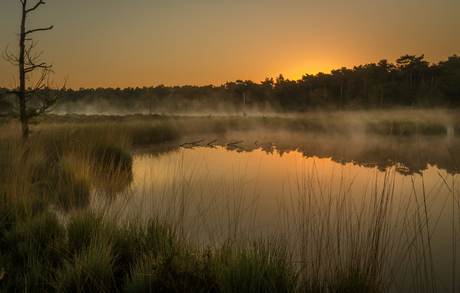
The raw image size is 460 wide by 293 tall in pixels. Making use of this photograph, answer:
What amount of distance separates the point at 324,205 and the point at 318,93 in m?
40.7

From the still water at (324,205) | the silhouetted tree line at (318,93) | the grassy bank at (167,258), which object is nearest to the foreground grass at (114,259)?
the grassy bank at (167,258)

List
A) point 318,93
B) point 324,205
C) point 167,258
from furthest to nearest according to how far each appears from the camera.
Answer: point 318,93
point 324,205
point 167,258

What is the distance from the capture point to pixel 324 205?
2.25 meters

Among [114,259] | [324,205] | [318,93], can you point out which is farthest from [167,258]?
[318,93]

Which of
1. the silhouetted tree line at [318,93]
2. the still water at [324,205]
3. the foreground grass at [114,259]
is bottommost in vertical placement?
the still water at [324,205]

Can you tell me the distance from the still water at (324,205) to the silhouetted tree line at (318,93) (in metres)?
18.5

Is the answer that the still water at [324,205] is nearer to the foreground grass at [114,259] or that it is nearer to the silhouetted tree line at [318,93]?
the foreground grass at [114,259]

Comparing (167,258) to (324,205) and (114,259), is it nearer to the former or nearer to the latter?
(114,259)

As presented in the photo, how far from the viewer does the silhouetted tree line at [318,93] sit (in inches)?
1123

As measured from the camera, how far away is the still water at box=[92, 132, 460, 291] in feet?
6.88

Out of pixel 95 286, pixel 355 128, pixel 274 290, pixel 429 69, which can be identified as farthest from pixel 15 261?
pixel 429 69

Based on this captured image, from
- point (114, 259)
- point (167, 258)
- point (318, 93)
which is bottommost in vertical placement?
point (114, 259)

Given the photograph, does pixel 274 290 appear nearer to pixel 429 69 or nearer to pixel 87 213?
pixel 87 213

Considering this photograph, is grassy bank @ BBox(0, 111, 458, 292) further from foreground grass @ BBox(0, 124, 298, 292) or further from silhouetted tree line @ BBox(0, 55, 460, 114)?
silhouetted tree line @ BBox(0, 55, 460, 114)
